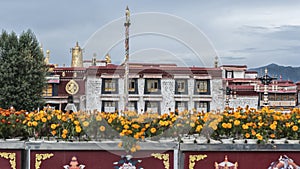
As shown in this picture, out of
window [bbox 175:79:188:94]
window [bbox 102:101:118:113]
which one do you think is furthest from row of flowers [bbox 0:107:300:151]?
window [bbox 175:79:188:94]

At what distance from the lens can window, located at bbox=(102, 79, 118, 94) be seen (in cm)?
2955

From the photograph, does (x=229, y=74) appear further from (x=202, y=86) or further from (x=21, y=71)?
(x=21, y=71)

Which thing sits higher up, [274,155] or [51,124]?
[51,124]

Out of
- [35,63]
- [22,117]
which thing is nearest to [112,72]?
[35,63]

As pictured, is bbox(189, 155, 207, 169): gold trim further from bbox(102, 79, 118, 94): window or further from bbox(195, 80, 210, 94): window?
bbox(195, 80, 210, 94): window

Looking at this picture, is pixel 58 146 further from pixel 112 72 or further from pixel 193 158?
pixel 112 72

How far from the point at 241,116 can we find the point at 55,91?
27.5m

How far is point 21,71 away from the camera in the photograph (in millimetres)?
26688

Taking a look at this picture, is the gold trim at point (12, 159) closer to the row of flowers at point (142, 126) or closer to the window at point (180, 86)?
the row of flowers at point (142, 126)

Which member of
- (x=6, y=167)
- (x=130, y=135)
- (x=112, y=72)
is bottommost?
(x=6, y=167)

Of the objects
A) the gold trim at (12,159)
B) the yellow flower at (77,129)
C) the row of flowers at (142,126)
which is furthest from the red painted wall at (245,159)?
the gold trim at (12,159)

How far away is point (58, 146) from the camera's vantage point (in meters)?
5.01

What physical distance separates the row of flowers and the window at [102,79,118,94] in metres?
24.1

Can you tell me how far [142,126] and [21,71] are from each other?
23.0m
